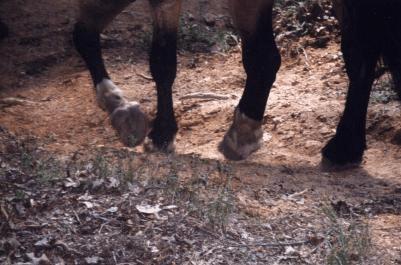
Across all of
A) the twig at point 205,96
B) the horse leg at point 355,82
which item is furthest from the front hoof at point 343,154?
the twig at point 205,96

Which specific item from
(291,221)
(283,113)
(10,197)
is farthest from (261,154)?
(10,197)

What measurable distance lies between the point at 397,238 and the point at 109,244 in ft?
3.76

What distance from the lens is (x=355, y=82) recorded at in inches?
145

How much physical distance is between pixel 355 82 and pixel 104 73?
1753 mm

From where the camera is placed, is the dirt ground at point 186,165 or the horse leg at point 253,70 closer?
the dirt ground at point 186,165

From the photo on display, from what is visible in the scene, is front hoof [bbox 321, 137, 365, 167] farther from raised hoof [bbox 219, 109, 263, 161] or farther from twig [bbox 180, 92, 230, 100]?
twig [bbox 180, 92, 230, 100]

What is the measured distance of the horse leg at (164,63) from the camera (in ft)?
13.1

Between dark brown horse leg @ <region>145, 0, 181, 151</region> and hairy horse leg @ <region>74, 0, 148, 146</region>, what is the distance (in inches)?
6.7

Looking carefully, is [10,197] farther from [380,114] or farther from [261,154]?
[380,114]

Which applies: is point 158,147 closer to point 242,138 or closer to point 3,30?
point 242,138

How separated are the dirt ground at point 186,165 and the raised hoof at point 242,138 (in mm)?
108

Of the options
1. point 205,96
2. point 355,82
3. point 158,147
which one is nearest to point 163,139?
point 158,147

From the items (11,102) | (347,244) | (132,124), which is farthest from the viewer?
(11,102)

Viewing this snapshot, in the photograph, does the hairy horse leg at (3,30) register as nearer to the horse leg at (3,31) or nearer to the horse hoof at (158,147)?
the horse leg at (3,31)
